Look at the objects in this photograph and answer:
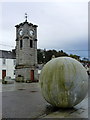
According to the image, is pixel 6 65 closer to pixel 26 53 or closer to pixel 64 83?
pixel 26 53

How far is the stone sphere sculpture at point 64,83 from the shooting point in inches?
292

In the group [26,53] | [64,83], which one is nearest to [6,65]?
[26,53]

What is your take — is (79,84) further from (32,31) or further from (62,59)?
(32,31)

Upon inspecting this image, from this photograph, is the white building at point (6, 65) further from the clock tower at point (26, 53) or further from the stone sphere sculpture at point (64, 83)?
the stone sphere sculpture at point (64, 83)

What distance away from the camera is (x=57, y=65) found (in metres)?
7.71

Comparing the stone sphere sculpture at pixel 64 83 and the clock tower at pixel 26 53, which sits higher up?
the clock tower at pixel 26 53

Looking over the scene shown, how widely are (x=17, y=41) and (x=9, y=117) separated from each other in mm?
28419

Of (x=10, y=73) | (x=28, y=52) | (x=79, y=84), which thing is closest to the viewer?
(x=79, y=84)

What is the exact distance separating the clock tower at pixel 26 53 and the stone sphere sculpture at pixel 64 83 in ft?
80.4

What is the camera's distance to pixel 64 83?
292 inches

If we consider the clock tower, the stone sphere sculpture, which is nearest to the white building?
the clock tower

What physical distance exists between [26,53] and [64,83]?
83.6 ft

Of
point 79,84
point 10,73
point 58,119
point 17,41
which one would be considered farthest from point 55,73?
point 10,73

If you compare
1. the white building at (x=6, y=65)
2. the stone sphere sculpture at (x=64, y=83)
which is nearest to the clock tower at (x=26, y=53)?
the white building at (x=6, y=65)
